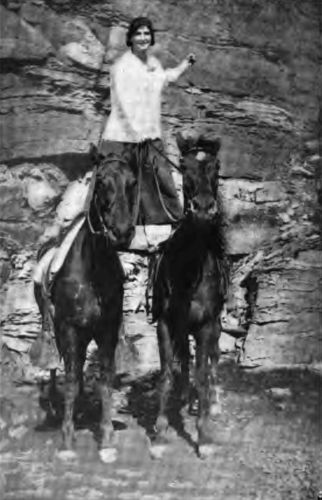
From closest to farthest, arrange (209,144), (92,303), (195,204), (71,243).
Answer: (195,204)
(209,144)
(92,303)
(71,243)

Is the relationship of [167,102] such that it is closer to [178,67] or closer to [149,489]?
[178,67]

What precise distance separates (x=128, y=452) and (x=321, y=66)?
2.19 m

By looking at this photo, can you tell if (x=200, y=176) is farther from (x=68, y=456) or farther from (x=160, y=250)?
(x=68, y=456)

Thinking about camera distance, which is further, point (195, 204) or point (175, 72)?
point (175, 72)

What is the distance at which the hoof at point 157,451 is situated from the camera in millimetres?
3904

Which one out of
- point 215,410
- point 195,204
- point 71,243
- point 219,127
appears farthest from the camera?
point 219,127

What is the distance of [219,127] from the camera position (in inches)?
185

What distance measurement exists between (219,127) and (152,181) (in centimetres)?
75

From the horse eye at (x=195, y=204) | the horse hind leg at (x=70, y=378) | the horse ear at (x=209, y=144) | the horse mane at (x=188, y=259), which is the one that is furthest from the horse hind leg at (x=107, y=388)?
the horse ear at (x=209, y=144)

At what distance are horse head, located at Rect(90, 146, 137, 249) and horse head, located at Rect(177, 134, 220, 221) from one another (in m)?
0.24

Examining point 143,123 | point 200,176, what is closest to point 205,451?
point 200,176

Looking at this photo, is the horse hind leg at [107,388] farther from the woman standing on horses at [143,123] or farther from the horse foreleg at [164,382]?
the woman standing on horses at [143,123]

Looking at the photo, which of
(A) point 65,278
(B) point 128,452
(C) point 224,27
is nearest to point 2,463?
(B) point 128,452

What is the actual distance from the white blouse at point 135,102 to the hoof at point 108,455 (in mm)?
1380
